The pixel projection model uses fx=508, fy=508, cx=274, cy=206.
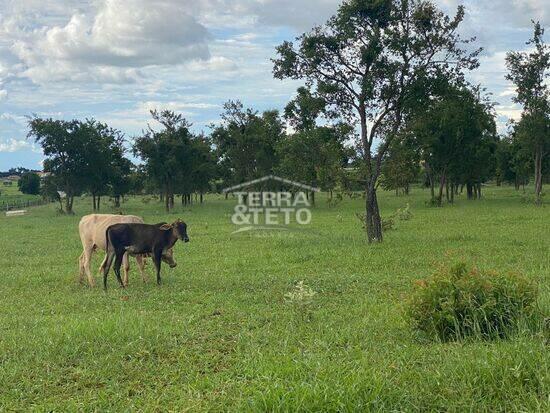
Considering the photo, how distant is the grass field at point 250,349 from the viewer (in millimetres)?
4793

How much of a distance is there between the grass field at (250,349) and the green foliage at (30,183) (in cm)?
9999

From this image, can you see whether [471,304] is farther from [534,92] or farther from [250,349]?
[534,92]

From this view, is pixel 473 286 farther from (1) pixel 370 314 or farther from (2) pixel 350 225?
(2) pixel 350 225

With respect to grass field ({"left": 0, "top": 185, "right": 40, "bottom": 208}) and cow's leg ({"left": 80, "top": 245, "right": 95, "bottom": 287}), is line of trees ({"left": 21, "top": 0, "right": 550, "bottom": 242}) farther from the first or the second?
grass field ({"left": 0, "top": 185, "right": 40, "bottom": 208})

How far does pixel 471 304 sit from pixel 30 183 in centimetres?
11242

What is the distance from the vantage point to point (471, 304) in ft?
21.8

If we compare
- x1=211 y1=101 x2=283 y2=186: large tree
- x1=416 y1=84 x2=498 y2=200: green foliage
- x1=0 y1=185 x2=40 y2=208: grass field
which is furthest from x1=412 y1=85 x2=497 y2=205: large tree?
x1=0 y1=185 x2=40 y2=208: grass field

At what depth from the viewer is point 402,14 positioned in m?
19.3

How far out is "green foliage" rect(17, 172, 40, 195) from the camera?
105 meters

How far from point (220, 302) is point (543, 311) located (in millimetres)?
5805

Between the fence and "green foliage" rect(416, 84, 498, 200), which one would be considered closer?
"green foliage" rect(416, 84, 498, 200)

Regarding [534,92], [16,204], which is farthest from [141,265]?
[16,204]

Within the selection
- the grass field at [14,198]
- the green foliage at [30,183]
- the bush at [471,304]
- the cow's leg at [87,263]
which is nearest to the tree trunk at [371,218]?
the cow's leg at [87,263]

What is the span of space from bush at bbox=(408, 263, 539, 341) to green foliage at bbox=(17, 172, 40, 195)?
10982 centimetres
